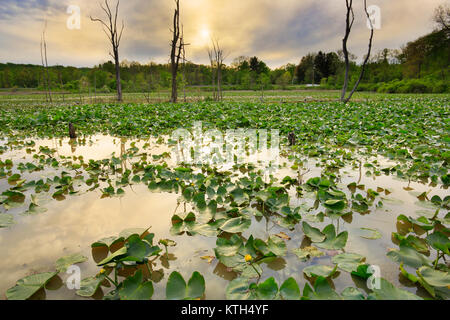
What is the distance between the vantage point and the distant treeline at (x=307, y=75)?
29.3 metres

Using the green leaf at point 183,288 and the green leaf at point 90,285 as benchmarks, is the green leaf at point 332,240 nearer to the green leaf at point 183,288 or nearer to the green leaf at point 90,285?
the green leaf at point 183,288

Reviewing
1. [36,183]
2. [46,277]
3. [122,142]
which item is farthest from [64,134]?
[46,277]

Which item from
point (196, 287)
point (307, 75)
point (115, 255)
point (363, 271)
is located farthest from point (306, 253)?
point (307, 75)

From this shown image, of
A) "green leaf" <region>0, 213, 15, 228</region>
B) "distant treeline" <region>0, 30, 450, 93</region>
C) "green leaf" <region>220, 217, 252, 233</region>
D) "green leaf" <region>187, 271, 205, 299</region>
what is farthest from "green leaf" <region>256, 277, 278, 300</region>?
"distant treeline" <region>0, 30, 450, 93</region>

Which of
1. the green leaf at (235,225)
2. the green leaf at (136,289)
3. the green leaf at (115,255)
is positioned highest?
the green leaf at (115,255)

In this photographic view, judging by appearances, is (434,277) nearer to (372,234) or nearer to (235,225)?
(372,234)

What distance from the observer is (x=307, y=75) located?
54.9 meters

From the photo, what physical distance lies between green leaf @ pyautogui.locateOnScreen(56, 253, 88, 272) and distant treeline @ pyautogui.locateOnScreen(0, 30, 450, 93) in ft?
56.5

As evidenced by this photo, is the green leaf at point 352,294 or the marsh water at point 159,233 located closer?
the green leaf at point 352,294

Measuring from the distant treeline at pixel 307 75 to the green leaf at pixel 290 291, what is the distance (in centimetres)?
1768

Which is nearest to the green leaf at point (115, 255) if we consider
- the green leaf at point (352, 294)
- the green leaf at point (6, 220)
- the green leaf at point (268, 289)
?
the green leaf at point (268, 289)

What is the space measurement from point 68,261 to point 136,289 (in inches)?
20.5
